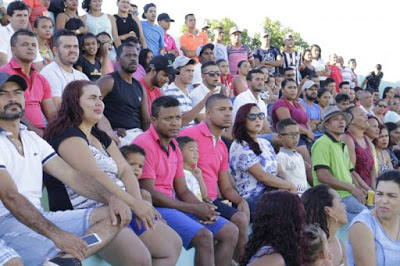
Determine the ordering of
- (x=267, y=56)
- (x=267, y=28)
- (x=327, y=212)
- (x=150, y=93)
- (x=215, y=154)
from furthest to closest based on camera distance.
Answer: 1. (x=267, y=28)
2. (x=267, y=56)
3. (x=150, y=93)
4. (x=215, y=154)
5. (x=327, y=212)

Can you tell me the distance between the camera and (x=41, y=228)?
343cm

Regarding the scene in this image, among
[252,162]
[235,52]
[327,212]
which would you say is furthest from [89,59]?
Result: [235,52]

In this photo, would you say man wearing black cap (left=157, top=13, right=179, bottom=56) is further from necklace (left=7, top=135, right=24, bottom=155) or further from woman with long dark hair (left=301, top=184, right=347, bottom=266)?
necklace (left=7, top=135, right=24, bottom=155)

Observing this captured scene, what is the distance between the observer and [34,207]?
350cm

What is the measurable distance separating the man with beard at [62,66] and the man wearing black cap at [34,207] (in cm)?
217

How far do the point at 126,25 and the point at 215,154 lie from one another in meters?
4.55

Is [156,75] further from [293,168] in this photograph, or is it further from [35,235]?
[35,235]

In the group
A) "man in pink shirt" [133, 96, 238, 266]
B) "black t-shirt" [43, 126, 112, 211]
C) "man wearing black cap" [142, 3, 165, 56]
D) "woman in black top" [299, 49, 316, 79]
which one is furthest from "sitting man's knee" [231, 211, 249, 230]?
"woman in black top" [299, 49, 316, 79]

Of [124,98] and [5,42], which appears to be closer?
[124,98]

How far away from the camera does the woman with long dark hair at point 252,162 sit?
631 cm

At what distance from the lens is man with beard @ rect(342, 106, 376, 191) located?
8281mm

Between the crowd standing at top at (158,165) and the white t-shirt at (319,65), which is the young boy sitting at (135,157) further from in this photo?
the white t-shirt at (319,65)

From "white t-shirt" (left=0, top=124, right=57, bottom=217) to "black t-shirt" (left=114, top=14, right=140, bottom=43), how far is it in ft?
20.5

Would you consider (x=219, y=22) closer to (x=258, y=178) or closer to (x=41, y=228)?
(x=258, y=178)
